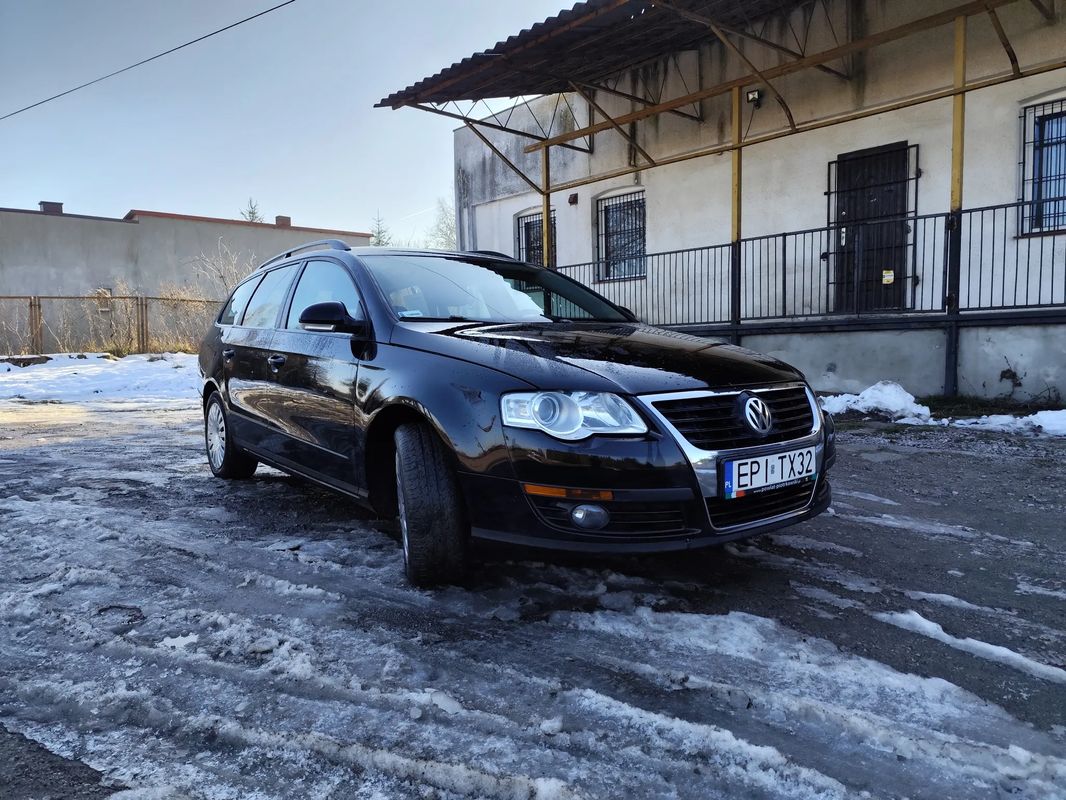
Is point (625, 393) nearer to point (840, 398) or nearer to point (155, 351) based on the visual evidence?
point (840, 398)

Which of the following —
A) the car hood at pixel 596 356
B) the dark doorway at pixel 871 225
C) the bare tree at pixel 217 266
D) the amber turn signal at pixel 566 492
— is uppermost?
the bare tree at pixel 217 266

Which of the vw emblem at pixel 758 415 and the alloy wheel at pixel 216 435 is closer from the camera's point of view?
the vw emblem at pixel 758 415

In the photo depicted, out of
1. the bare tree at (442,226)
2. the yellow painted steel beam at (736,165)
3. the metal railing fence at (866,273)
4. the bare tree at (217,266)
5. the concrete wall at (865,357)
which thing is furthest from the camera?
the bare tree at (442,226)

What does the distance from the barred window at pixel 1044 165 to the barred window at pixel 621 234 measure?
230 inches

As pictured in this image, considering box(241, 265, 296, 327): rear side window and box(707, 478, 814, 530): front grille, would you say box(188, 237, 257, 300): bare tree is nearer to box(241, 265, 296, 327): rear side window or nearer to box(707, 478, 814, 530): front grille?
box(241, 265, 296, 327): rear side window

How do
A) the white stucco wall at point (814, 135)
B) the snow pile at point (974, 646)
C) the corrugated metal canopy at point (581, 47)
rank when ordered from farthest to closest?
the corrugated metal canopy at point (581, 47) < the white stucco wall at point (814, 135) < the snow pile at point (974, 646)

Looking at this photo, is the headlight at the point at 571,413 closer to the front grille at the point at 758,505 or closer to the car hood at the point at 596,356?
the car hood at the point at 596,356

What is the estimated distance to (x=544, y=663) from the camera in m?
2.32

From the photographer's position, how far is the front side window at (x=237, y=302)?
197 inches

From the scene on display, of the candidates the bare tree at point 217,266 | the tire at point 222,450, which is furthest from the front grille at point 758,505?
the bare tree at point 217,266

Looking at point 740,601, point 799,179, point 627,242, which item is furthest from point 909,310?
point 740,601

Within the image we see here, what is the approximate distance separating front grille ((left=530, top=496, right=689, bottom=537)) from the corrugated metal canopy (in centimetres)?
737

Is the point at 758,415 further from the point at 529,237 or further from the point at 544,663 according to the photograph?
the point at 529,237

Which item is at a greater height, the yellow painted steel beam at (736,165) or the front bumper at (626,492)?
the yellow painted steel beam at (736,165)
